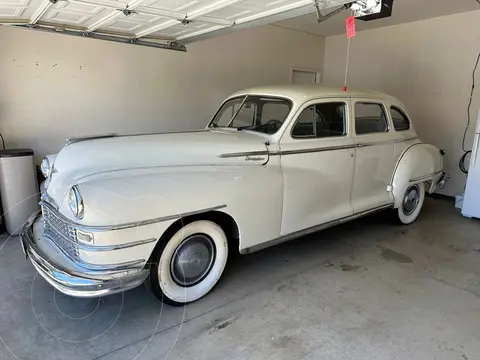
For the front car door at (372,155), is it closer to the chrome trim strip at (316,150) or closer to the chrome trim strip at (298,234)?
the chrome trim strip at (298,234)

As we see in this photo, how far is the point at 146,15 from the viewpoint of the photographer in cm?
343

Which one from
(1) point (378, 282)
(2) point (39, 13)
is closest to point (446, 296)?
(1) point (378, 282)

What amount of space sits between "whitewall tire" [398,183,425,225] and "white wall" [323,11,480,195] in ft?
5.98

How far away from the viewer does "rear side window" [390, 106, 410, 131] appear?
167 inches

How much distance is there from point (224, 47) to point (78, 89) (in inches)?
99.8

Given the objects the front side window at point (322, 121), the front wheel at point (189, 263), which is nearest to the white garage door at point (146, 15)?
the front side window at point (322, 121)

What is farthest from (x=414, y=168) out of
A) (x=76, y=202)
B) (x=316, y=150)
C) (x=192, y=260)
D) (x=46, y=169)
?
(x=46, y=169)

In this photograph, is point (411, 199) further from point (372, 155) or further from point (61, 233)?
point (61, 233)

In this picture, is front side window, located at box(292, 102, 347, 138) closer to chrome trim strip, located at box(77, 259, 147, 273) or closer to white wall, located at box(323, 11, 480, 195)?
chrome trim strip, located at box(77, 259, 147, 273)

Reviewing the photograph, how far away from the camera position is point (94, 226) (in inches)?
83.2

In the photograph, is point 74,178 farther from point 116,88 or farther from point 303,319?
point 116,88

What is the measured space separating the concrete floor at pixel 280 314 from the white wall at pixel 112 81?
5.88 feet

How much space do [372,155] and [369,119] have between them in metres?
0.46

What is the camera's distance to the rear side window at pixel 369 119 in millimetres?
3767
